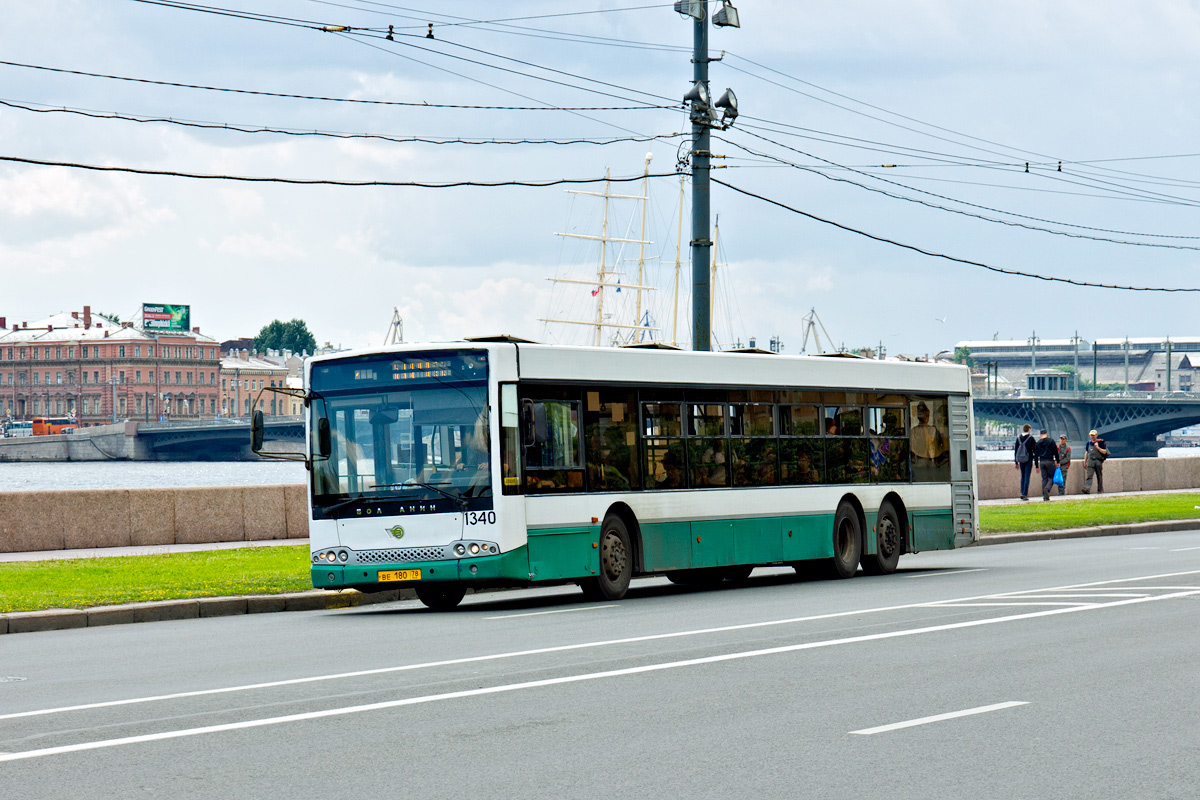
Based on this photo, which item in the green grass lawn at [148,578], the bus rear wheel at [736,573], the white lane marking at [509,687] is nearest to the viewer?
the white lane marking at [509,687]

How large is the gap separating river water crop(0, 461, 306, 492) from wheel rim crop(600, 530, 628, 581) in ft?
202

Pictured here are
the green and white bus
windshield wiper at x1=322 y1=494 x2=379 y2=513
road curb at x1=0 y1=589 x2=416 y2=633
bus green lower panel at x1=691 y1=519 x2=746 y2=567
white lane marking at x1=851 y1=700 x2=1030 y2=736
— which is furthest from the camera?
bus green lower panel at x1=691 y1=519 x2=746 y2=567

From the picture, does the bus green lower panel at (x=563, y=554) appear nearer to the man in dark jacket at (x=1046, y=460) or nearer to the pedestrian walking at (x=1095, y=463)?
the man in dark jacket at (x=1046, y=460)

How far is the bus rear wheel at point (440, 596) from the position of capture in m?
17.3

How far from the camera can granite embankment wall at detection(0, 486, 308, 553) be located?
79.5ft

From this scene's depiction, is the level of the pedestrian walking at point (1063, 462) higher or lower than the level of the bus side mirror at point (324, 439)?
lower

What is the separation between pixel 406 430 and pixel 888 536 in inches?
295

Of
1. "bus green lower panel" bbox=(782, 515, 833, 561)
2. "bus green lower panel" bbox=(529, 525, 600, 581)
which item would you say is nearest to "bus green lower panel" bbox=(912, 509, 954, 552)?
"bus green lower panel" bbox=(782, 515, 833, 561)

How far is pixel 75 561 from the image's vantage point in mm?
21500

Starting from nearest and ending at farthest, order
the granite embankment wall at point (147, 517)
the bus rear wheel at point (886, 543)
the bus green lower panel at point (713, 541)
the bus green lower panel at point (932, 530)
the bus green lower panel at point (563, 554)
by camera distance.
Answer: the bus green lower panel at point (563, 554) < the bus green lower panel at point (713, 541) < the bus rear wheel at point (886, 543) < the bus green lower panel at point (932, 530) < the granite embankment wall at point (147, 517)

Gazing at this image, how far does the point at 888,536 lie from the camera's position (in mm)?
21000

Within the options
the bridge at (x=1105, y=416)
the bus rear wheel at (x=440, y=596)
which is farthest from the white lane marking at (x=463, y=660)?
the bridge at (x=1105, y=416)

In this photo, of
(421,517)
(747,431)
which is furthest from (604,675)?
(747,431)

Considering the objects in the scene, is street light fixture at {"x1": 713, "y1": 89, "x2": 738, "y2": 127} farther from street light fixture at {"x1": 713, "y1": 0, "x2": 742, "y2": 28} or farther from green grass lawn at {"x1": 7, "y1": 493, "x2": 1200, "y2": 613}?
green grass lawn at {"x1": 7, "y1": 493, "x2": 1200, "y2": 613}
